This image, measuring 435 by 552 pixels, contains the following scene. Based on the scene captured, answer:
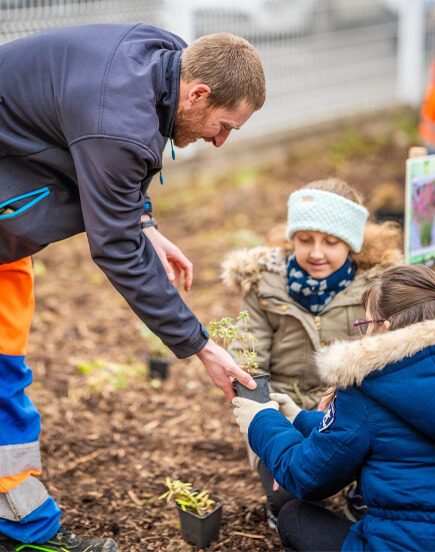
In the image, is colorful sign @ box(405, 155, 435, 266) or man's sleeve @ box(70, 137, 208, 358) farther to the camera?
colorful sign @ box(405, 155, 435, 266)

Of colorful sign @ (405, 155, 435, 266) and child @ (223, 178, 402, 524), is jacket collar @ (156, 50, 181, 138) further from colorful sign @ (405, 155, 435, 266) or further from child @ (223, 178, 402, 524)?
colorful sign @ (405, 155, 435, 266)

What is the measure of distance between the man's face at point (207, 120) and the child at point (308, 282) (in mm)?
692

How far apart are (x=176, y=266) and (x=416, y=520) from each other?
156 centimetres

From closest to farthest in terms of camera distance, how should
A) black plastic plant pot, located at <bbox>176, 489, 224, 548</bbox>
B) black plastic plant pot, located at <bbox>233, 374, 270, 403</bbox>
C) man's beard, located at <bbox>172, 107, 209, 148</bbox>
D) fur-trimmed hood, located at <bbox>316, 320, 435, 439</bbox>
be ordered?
fur-trimmed hood, located at <bbox>316, 320, 435, 439</bbox>
man's beard, located at <bbox>172, 107, 209, 148</bbox>
black plastic plant pot, located at <bbox>233, 374, 270, 403</bbox>
black plastic plant pot, located at <bbox>176, 489, 224, 548</bbox>

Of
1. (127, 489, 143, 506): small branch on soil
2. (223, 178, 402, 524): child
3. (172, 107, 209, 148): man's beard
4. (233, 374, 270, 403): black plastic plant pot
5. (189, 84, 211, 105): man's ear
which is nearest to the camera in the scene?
(189, 84, 211, 105): man's ear

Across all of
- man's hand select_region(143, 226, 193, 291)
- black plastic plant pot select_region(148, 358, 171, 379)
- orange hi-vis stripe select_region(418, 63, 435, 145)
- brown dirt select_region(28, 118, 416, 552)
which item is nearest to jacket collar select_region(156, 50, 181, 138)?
man's hand select_region(143, 226, 193, 291)

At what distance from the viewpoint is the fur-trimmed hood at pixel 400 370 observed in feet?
6.75

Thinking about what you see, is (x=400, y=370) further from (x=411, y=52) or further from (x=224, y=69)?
(x=411, y=52)

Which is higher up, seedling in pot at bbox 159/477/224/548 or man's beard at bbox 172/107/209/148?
man's beard at bbox 172/107/209/148

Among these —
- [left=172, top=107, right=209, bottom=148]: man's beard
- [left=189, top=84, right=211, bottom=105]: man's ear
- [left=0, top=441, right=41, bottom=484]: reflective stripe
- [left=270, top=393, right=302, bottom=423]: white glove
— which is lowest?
[left=0, top=441, right=41, bottom=484]: reflective stripe

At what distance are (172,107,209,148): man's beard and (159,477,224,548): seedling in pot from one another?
1.44 meters

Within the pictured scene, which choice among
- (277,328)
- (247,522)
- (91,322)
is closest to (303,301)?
(277,328)

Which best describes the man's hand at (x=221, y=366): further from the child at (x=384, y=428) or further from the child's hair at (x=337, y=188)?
the child's hair at (x=337, y=188)

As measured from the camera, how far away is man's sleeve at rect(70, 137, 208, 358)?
2.21 metres
